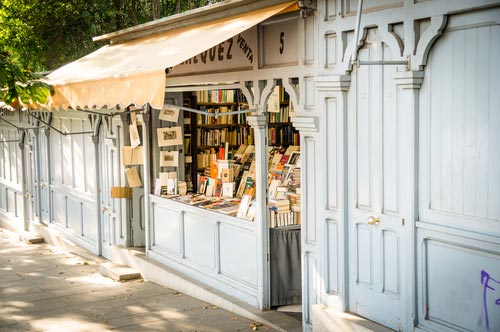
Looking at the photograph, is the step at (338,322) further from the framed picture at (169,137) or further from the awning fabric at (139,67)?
the framed picture at (169,137)

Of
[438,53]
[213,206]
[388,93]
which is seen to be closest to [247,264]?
[213,206]

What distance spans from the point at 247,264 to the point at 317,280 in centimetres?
163

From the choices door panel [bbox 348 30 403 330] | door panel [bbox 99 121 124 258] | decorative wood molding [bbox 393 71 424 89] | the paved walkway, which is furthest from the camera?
door panel [bbox 99 121 124 258]

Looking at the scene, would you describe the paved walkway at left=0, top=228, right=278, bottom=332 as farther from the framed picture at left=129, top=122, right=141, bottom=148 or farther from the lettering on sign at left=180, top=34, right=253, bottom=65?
the lettering on sign at left=180, top=34, right=253, bottom=65

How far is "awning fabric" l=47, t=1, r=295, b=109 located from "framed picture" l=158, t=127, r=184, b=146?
144 cm

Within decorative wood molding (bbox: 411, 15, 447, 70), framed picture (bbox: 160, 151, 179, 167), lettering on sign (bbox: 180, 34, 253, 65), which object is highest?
lettering on sign (bbox: 180, 34, 253, 65)

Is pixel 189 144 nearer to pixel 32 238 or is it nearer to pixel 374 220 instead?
pixel 374 220

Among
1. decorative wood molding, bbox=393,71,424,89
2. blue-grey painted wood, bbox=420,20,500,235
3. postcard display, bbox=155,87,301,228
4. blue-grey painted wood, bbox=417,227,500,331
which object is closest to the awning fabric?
postcard display, bbox=155,87,301,228

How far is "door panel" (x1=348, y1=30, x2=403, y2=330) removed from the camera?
6996 mm

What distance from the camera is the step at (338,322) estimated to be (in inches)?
286

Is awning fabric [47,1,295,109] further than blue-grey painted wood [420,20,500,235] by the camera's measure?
Yes

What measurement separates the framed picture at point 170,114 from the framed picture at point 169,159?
558 millimetres

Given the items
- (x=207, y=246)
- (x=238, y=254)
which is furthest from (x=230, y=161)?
(x=238, y=254)

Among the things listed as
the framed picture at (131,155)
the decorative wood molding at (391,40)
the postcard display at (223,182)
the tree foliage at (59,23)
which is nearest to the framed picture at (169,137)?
the postcard display at (223,182)
